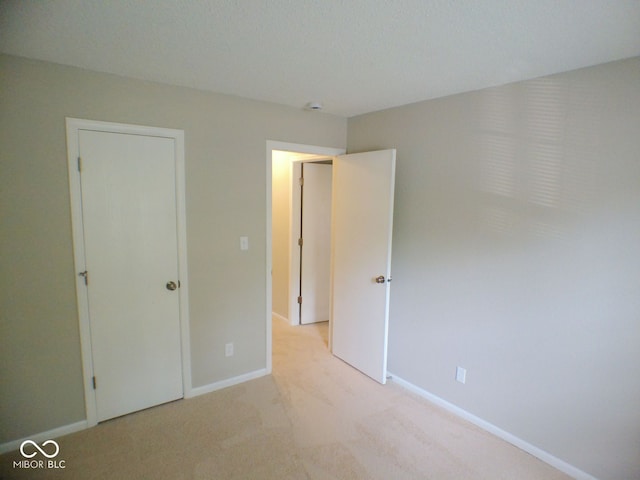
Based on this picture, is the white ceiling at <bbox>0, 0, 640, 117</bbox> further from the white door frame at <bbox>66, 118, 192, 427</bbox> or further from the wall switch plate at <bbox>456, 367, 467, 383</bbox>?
the wall switch plate at <bbox>456, 367, 467, 383</bbox>

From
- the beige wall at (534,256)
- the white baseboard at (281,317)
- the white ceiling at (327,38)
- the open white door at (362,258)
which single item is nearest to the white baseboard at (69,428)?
the open white door at (362,258)

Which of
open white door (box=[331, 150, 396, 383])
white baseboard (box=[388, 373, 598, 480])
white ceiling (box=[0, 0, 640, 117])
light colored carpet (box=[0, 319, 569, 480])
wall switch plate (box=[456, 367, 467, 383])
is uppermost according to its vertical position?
white ceiling (box=[0, 0, 640, 117])

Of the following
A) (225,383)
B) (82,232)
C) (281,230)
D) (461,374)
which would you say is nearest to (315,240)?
(281,230)

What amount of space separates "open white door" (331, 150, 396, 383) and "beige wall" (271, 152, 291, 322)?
101 cm

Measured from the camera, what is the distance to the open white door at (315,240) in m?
4.08

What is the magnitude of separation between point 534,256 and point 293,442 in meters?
1.99

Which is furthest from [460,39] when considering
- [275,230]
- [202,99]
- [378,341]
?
[275,230]

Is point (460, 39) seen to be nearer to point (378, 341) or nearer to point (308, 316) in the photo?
point (378, 341)

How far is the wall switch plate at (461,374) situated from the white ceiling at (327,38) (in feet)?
6.79

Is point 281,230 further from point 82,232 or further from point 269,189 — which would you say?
point 82,232

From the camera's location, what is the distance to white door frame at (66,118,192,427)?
6.77 ft

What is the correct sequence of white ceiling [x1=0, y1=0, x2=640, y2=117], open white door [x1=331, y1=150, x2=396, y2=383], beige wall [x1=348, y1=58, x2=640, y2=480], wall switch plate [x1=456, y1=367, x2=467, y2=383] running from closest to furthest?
white ceiling [x1=0, y1=0, x2=640, y2=117] < beige wall [x1=348, y1=58, x2=640, y2=480] < wall switch plate [x1=456, y1=367, x2=467, y2=383] < open white door [x1=331, y1=150, x2=396, y2=383]

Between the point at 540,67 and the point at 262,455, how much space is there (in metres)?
2.87

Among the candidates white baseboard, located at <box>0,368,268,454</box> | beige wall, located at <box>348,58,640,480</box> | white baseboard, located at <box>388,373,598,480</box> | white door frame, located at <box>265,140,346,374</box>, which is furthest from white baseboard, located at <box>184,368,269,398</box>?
beige wall, located at <box>348,58,640,480</box>
